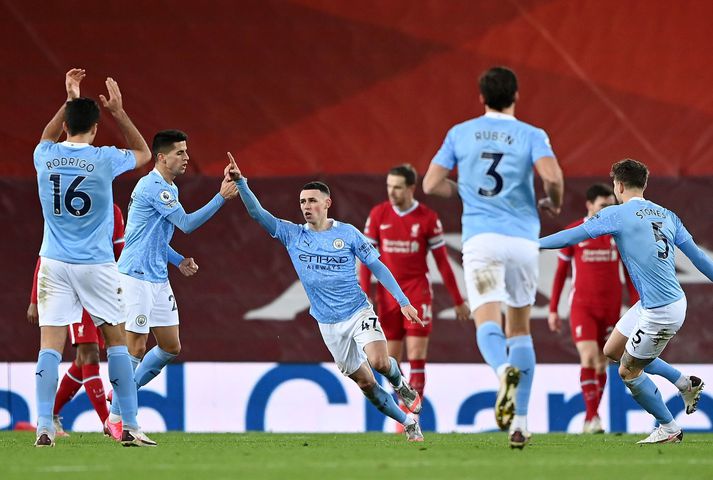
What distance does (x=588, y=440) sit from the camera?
9961 millimetres

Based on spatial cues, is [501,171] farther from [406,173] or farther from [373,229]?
[373,229]

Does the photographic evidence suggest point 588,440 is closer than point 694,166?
Yes

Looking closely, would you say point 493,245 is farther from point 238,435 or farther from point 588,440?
point 238,435

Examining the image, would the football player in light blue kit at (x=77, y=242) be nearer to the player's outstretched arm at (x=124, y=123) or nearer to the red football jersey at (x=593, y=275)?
the player's outstretched arm at (x=124, y=123)

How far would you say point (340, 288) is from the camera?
366 inches

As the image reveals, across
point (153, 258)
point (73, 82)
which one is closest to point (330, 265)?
point (153, 258)

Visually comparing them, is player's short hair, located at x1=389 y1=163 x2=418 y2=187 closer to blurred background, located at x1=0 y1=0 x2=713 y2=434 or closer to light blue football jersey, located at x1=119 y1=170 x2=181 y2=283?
blurred background, located at x1=0 y1=0 x2=713 y2=434

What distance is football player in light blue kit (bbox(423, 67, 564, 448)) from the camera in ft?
25.6

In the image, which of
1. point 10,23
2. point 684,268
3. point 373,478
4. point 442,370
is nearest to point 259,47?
point 10,23

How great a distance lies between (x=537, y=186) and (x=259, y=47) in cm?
315

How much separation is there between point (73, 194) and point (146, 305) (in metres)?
1.41


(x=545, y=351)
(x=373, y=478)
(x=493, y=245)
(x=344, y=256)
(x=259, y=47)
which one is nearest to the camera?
(x=373, y=478)

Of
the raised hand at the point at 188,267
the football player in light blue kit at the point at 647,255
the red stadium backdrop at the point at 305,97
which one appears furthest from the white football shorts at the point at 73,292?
the red stadium backdrop at the point at 305,97

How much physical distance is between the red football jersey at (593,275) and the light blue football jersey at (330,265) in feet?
9.68
